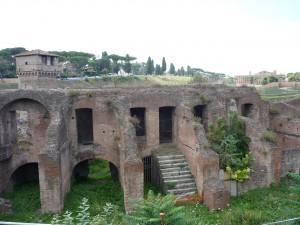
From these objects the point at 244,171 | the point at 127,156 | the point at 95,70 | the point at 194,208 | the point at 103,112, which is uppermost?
the point at 95,70

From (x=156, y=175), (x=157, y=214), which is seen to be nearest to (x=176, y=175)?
(x=156, y=175)

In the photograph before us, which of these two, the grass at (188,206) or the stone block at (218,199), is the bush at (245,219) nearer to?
the grass at (188,206)

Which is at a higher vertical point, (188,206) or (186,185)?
(186,185)

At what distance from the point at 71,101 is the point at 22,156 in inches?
143

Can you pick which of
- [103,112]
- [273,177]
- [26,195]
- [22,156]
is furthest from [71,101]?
[273,177]

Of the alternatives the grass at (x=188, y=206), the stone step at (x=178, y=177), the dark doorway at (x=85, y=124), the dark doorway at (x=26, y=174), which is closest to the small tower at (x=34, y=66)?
the dark doorway at (x=26, y=174)

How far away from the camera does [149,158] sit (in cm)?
1734

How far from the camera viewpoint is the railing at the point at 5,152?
1548 centimetres

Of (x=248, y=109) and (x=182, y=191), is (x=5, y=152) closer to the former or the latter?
(x=182, y=191)

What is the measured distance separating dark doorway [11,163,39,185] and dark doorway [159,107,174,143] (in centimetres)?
679

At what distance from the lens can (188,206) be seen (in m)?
13.6

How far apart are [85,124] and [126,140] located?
3.94m

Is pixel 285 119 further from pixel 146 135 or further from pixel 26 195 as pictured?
pixel 26 195

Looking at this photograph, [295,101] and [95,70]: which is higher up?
[95,70]
